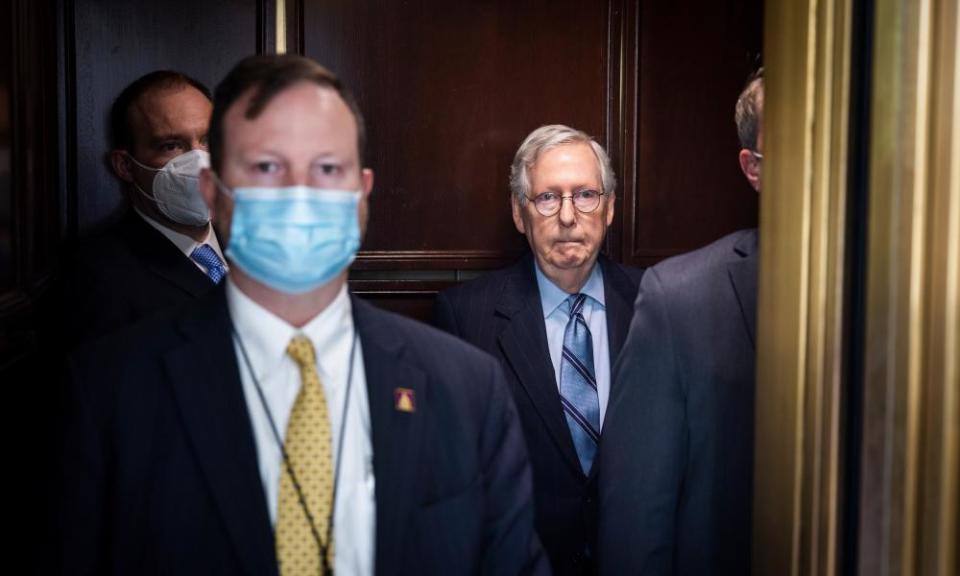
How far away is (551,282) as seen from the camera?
2.94 metres

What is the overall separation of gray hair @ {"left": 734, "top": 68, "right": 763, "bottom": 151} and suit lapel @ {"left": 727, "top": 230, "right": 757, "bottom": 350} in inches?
7.6

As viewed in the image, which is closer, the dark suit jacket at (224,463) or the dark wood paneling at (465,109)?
the dark suit jacket at (224,463)

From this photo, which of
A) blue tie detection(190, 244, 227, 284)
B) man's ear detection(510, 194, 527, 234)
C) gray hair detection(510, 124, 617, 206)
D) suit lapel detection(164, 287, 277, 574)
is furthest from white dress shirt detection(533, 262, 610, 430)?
suit lapel detection(164, 287, 277, 574)

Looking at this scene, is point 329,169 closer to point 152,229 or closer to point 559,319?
point 152,229

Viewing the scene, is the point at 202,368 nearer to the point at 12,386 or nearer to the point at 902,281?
the point at 902,281

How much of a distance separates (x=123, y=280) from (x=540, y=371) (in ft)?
3.64

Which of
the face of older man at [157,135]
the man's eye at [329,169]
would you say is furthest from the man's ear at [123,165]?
the man's eye at [329,169]

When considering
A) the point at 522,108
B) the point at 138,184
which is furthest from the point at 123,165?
the point at 522,108

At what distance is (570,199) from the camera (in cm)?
295

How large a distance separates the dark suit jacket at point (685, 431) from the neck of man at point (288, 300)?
2.46 ft

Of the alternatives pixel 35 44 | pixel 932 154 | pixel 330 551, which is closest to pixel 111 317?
pixel 35 44

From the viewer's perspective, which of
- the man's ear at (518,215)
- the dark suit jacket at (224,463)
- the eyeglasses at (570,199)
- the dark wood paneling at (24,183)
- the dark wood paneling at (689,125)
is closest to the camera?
the dark suit jacket at (224,463)

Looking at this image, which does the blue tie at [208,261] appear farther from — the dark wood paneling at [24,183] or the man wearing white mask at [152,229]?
the dark wood paneling at [24,183]

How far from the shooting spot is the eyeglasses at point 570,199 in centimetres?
295
